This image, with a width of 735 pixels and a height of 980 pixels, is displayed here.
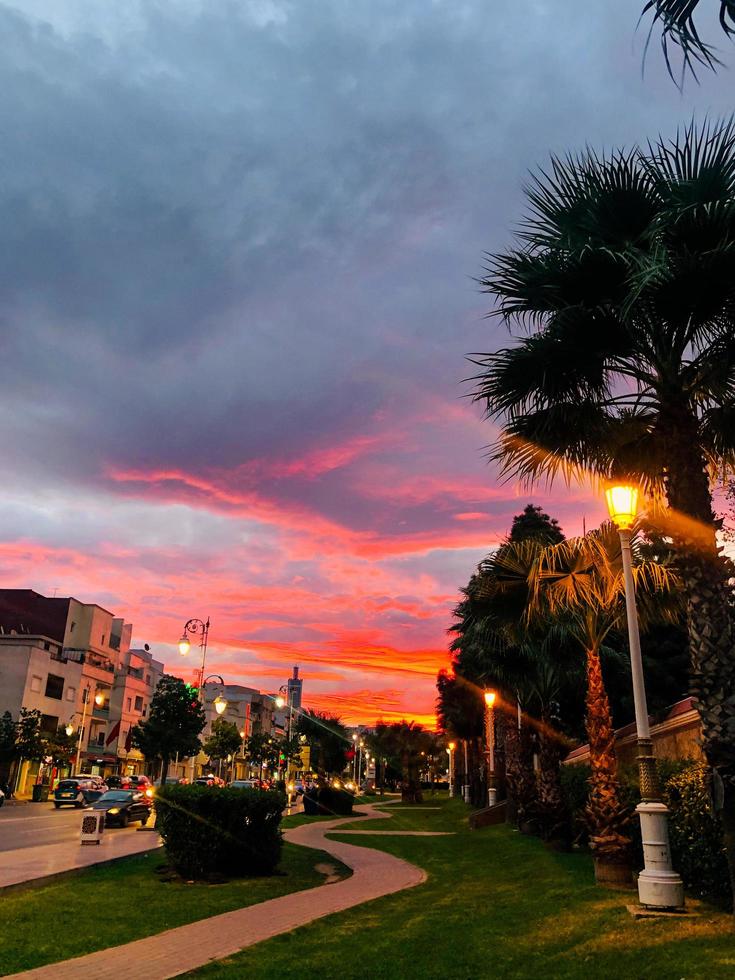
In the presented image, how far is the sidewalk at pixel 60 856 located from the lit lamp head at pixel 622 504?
1055 centimetres

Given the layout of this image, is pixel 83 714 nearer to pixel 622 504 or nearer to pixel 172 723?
pixel 172 723

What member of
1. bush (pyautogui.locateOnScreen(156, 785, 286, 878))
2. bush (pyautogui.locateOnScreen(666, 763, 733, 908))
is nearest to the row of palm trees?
bush (pyautogui.locateOnScreen(666, 763, 733, 908))

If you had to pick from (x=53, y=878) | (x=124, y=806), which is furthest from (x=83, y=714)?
(x=53, y=878)

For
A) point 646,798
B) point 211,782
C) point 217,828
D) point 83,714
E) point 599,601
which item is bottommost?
point 217,828

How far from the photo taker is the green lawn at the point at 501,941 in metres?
7.03

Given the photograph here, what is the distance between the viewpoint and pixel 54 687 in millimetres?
67812

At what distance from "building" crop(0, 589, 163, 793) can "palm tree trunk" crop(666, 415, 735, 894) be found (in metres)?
60.5

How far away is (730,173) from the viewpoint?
8.98 metres

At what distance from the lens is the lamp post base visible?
8.83 metres

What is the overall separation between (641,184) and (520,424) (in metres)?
3.44

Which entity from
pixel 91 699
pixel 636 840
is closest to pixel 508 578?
pixel 636 840

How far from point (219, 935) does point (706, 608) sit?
667cm

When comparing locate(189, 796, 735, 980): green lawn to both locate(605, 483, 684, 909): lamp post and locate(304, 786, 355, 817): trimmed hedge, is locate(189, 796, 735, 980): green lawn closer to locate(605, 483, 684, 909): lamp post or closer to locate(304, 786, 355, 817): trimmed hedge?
locate(605, 483, 684, 909): lamp post

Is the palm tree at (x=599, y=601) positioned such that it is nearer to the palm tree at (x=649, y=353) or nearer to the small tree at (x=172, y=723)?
the palm tree at (x=649, y=353)
